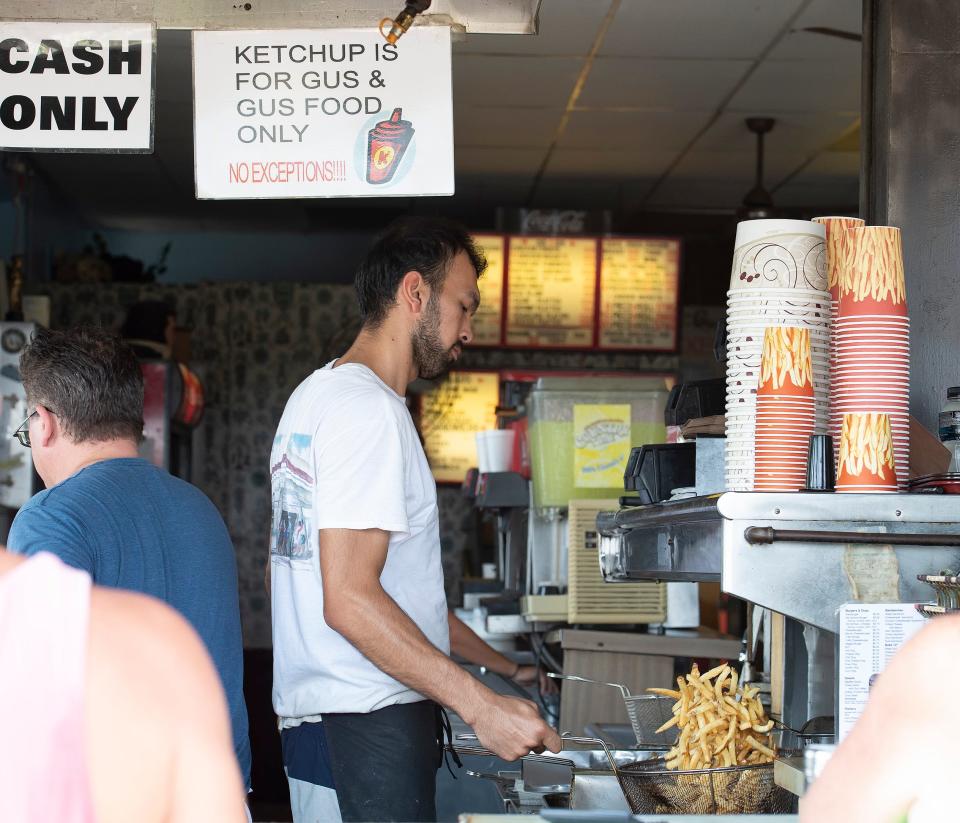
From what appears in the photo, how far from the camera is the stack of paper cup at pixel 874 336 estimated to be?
2057 millimetres

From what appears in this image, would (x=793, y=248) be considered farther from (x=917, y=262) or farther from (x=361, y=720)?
(x=361, y=720)

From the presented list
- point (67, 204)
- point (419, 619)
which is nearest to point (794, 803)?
point (419, 619)

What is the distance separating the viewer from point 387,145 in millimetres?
2734

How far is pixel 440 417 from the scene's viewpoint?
25.6 ft

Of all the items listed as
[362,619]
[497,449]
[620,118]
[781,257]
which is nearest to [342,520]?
[362,619]

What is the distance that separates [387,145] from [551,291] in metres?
4.41

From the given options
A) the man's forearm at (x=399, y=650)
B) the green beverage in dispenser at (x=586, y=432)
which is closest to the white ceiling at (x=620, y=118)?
the green beverage in dispenser at (x=586, y=432)

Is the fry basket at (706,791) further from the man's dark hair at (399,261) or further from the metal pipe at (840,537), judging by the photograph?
the man's dark hair at (399,261)

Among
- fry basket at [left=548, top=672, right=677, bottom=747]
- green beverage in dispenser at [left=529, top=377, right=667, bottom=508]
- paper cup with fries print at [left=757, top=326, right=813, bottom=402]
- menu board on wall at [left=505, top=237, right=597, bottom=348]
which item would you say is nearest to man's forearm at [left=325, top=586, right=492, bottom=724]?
fry basket at [left=548, top=672, right=677, bottom=747]

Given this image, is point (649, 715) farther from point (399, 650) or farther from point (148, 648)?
point (148, 648)

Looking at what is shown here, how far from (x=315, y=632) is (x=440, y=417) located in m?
5.45

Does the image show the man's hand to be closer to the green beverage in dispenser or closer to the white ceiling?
the green beverage in dispenser

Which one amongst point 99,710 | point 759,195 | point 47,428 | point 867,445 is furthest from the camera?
point 759,195

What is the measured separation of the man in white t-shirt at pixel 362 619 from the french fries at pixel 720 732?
0.26 metres
